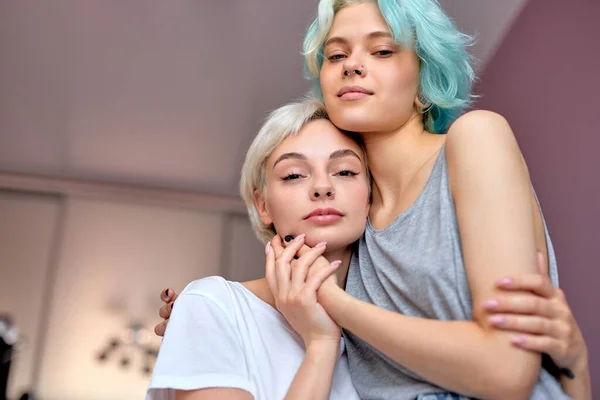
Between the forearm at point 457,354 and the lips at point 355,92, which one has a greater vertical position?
the lips at point 355,92

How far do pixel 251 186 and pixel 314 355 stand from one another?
48 cm

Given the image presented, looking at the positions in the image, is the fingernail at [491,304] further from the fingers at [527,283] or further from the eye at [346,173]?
the eye at [346,173]

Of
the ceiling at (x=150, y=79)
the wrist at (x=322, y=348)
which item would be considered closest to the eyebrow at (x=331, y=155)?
the wrist at (x=322, y=348)

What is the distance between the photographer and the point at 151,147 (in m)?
4.16

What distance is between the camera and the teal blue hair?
1289 millimetres

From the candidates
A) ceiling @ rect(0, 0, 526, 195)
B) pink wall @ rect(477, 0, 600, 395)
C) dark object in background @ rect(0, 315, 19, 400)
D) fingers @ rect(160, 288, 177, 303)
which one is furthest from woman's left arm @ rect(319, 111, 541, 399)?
dark object in background @ rect(0, 315, 19, 400)

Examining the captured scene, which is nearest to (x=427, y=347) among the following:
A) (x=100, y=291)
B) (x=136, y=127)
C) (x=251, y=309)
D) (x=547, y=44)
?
(x=251, y=309)

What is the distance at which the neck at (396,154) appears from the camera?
4.15 ft

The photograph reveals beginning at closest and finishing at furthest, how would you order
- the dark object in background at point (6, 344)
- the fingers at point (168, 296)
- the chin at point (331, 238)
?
the chin at point (331, 238) → the fingers at point (168, 296) → the dark object in background at point (6, 344)

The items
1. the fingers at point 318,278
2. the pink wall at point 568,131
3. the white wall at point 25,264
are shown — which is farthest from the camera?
the white wall at point 25,264

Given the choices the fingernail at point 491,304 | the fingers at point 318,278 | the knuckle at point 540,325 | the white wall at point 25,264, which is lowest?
the white wall at point 25,264

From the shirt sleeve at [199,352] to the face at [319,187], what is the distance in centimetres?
23

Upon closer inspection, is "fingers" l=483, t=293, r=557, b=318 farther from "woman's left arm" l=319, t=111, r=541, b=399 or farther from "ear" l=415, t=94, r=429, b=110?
"ear" l=415, t=94, r=429, b=110


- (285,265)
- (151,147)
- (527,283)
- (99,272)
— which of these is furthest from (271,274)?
(99,272)
